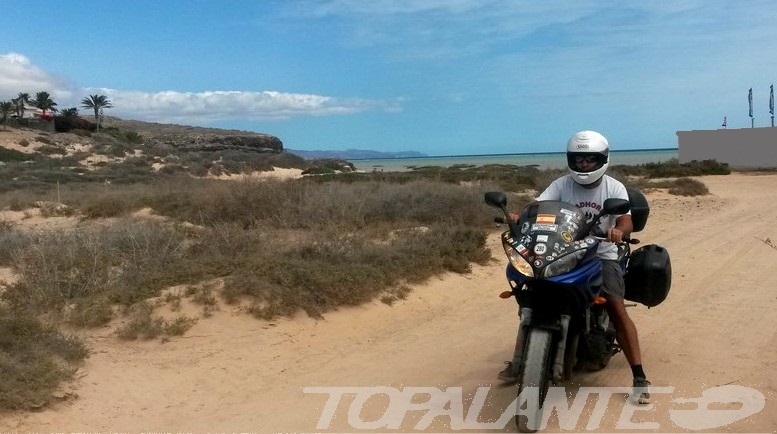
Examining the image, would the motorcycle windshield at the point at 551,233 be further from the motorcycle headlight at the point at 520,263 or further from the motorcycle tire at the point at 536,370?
the motorcycle tire at the point at 536,370

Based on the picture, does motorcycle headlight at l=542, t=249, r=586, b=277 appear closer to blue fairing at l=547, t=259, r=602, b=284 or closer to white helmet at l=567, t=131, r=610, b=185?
blue fairing at l=547, t=259, r=602, b=284

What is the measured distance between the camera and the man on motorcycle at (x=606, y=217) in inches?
183

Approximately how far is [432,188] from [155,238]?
7270 millimetres

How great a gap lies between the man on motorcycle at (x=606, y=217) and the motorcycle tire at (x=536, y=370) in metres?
0.48

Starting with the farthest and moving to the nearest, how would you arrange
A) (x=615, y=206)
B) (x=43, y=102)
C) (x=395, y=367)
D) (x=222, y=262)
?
(x=43, y=102) → (x=222, y=262) → (x=395, y=367) → (x=615, y=206)

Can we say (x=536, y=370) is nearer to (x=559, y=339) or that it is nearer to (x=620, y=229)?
(x=559, y=339)

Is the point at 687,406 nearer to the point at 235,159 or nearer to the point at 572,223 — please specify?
the point at 572,223

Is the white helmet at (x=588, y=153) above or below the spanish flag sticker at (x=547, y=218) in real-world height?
above

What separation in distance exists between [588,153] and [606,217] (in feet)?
1.57

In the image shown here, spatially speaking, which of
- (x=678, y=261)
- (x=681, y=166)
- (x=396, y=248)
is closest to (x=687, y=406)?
(x=396, y=248)

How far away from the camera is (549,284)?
13.4 ft

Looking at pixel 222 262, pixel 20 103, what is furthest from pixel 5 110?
pixel 222 262

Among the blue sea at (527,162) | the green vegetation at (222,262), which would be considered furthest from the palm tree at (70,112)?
the green vegetation at (222,262)

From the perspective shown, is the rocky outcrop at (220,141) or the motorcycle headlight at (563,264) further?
the rocky outcrop at (220,141)
